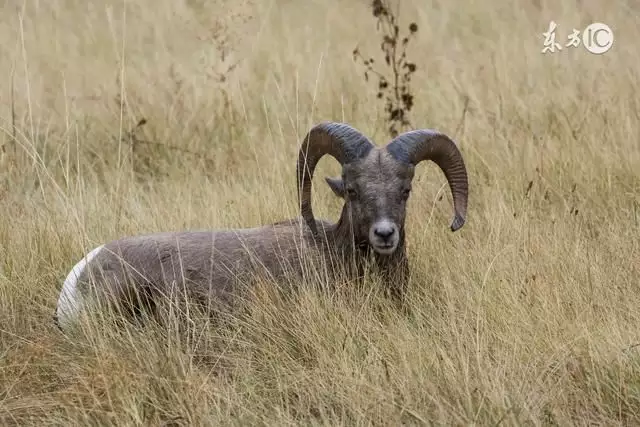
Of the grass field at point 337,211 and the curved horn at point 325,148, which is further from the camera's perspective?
the curved horn at point 325,148

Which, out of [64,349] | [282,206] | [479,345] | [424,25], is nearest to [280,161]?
[282,206]

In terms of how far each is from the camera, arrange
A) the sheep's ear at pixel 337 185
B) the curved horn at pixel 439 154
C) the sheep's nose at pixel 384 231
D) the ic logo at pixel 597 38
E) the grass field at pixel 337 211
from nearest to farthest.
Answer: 1. the grass field at pixel 337 211
2. the sheep's nose at pixel 384 231
3. the curved horn at pixel 439 154
4. the sheep's ear at pixel 337 185
5. the ic logo at pixel 597 38

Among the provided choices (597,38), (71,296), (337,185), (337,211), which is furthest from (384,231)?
(597,38)

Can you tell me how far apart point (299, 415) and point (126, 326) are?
105 centimetres

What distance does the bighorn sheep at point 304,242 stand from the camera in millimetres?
5949

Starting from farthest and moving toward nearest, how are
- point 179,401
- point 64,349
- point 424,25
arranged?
point 424,25, point 64,349, point 179,401

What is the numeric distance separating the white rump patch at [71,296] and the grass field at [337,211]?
102mm

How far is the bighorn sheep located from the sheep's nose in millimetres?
63

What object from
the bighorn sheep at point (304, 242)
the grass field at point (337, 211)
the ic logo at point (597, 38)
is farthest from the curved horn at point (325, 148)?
the ic logo at point (597, 38)

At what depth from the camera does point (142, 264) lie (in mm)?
6203

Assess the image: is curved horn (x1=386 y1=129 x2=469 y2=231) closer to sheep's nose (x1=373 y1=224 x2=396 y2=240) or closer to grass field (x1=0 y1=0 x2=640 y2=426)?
grass field (x1=0 y1=0 x2=640 y2=426)

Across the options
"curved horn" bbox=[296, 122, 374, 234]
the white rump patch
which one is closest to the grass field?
the white rump patch

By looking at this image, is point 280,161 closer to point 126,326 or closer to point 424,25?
point 126,326

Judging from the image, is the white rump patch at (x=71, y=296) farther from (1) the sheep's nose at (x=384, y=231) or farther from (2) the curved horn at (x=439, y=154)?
(2) the curved horn at (x=439, y=154)
